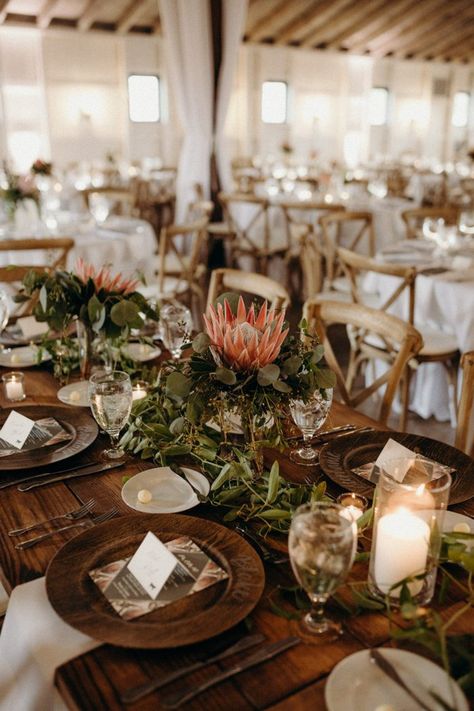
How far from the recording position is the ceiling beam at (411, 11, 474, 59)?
1326 centimetres

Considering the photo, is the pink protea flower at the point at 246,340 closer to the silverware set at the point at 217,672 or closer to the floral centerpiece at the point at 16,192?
the silverware set at the point at 217,672

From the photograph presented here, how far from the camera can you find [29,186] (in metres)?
4.16

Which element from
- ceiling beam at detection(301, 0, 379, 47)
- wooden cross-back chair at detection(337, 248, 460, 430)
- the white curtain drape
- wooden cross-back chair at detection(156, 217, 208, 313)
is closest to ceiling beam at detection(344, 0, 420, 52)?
ceiling beam at detection(301, 0, 379, 47)

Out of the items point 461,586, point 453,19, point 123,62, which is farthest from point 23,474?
point 453,19

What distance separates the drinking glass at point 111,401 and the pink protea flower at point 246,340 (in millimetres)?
248

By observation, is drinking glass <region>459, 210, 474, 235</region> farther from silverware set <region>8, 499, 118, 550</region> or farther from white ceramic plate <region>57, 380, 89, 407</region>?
silverware set <region>8, 499, 118, 550</region>

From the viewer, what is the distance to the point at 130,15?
10648 mm

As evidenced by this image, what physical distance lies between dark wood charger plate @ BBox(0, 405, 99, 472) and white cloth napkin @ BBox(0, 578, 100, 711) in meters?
0.39

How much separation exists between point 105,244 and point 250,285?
5.85ft

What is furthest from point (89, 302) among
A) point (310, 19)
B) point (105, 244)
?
point (310, 19)

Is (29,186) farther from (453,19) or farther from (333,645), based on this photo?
(453,19)

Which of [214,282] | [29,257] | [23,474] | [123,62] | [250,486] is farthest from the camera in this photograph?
[123,62]

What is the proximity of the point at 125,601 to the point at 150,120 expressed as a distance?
39.1 ft

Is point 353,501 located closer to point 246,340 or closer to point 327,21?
point 246,340
